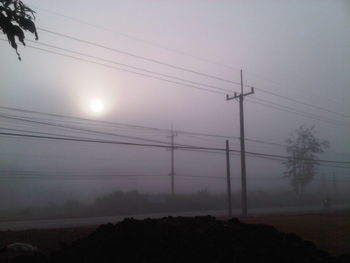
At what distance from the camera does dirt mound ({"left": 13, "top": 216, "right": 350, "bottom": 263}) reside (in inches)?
399

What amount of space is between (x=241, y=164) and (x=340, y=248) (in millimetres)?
14462

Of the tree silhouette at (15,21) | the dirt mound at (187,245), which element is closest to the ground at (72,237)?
the dirt mound at (187,245)

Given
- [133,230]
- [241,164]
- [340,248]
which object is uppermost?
[241,164]

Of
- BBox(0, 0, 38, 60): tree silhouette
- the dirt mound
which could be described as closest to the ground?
the dirt mound

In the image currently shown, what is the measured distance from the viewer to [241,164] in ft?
96.2

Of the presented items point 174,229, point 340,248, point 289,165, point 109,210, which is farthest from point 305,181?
point 174,229

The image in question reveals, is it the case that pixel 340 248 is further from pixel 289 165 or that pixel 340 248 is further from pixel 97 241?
pixel 289 165

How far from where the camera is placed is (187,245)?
10617mm

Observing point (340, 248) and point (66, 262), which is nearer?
point (66, 262)

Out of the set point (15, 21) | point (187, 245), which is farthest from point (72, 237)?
point (15, 21)

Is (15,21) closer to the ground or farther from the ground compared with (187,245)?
farther from the ground

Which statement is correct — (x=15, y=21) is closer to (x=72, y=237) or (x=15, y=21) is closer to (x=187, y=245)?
(x=187, y=245)

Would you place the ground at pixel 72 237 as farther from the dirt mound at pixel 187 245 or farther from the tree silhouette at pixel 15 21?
the tree silhouette at pixel 15 21

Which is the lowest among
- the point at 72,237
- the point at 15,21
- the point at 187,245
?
the point at 72,237
